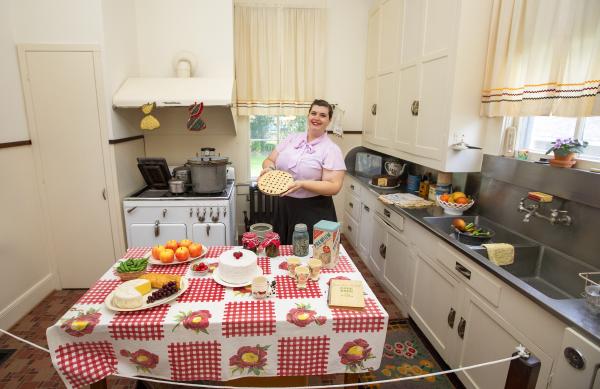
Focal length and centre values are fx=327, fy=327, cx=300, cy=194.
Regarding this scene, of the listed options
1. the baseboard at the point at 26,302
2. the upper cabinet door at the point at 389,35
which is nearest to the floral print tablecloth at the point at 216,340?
the baseboard at the point at 26,302

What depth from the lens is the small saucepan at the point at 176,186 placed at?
2816 mm

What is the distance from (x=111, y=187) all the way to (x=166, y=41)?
57.2 inches

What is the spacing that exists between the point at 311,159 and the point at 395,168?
4.45ft

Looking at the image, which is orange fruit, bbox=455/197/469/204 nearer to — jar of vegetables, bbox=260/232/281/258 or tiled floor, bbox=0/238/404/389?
tiled floor, bbox=0/238/404/389

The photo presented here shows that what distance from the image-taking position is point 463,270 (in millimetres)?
1732

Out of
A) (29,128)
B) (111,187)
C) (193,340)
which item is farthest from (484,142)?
(29,128)


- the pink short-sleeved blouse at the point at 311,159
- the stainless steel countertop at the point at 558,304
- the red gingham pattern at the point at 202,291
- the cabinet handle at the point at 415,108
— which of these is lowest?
the red gingham pattern at the point at 202,291

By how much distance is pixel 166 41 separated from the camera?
305cm

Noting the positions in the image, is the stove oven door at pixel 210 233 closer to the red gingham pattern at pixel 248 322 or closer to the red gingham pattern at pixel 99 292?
the red gingham pattern at pixel 99 292

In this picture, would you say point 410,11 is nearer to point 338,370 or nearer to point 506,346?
point 506,346

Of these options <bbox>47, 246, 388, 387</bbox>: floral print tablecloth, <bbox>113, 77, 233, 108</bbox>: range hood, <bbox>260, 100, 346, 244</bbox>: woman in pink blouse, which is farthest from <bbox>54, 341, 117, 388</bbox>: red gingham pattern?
<bbox>113, 77, 233, 108</bbox>: range hood

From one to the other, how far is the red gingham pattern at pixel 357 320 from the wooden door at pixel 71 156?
2.33 m

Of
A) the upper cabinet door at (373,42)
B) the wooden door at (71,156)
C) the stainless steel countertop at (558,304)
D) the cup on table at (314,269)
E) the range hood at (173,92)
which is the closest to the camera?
the stainless steel countertop at (558,304)

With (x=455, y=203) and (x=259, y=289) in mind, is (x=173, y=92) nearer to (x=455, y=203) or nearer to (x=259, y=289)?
(x=259, y=289)
